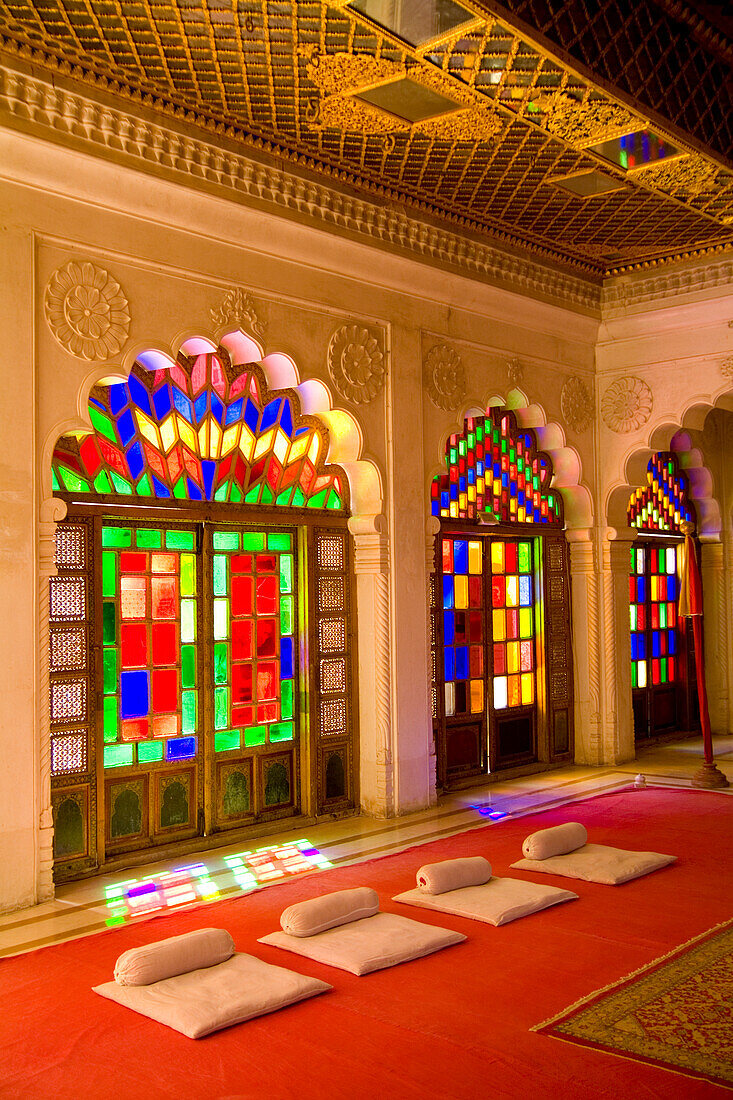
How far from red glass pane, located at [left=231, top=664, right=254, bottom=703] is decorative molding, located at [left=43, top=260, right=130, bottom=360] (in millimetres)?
2081

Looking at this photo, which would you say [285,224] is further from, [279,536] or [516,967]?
[516,967]

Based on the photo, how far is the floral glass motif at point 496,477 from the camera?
25.5 feet

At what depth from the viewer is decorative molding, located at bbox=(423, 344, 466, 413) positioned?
716 centimetres

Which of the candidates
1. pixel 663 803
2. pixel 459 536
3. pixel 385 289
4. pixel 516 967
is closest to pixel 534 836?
pixel 516 967

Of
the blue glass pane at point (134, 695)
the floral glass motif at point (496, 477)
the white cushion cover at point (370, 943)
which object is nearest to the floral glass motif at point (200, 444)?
the blue glass pane at point (134, 695)

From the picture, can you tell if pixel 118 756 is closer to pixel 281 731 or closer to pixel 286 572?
pixel 281 731

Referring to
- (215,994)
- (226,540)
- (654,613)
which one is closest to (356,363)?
(226,540)

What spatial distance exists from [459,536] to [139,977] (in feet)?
15.7

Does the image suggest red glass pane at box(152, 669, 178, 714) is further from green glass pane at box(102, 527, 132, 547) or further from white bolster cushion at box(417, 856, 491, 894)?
white bolster cushion at box(417, 856, 491, 894)

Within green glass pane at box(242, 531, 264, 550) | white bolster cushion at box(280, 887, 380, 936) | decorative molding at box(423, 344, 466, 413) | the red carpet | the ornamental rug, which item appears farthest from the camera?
decorative molding at box(423, 344, 466, 413)

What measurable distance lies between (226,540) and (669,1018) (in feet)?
12.4

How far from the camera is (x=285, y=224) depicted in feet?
20.0

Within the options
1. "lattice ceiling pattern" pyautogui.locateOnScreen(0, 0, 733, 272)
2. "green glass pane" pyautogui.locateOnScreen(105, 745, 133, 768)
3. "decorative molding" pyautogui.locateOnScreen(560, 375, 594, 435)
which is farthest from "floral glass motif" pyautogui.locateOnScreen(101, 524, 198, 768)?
"decorative molding" pyautogui.locateOnScreen(560, 375, 594, 435)

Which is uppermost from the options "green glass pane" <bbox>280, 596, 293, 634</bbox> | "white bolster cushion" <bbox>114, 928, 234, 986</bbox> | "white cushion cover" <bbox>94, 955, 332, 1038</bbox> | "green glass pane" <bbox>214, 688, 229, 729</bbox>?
"green glass pane" <bbox>280, 596, 293, 634</bbox>
